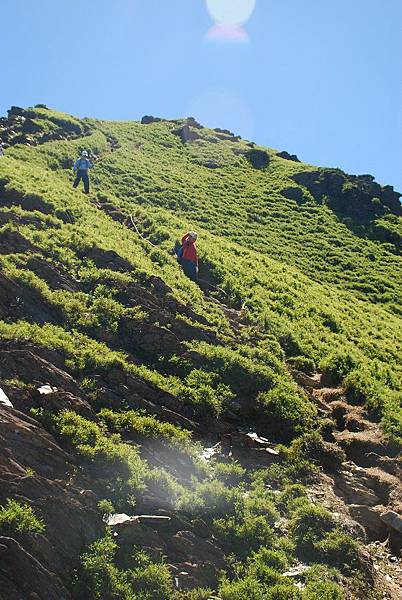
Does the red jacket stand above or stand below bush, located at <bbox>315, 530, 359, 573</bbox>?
above

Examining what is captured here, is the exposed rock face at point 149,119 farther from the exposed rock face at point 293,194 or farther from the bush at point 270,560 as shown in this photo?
the bush at point 270,560

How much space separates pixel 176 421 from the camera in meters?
12.7

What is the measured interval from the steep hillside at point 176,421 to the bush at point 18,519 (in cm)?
3

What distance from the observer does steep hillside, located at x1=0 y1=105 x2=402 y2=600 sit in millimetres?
8906

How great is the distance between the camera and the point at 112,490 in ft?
32.2

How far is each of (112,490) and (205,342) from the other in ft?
23.2

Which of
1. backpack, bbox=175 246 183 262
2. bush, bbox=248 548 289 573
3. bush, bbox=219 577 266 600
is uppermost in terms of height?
backpack, bbox=175 246 183 262

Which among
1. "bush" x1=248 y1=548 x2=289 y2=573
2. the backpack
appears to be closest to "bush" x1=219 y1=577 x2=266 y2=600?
"bush" x1=248 y1=548 x2=289 y2=573

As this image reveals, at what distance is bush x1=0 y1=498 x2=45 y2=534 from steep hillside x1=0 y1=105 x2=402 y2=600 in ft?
0.10

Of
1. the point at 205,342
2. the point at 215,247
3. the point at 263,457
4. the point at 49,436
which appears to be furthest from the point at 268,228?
the point at 49,436

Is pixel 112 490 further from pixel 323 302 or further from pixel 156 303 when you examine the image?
pixel 323 302

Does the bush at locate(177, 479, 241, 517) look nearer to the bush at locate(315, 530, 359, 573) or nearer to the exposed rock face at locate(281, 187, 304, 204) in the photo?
the bush at locate(315, 530, 359, 573)

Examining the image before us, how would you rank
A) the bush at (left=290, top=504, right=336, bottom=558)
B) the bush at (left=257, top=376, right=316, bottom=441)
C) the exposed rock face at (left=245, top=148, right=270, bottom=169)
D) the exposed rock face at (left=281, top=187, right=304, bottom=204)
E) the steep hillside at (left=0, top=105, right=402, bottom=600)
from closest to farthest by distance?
the steep hillside at (left=0, top=105, right=402, bottom=600), the bush at (left=290, top=504, right=336, bottom=558), the bush at (left=257, top=376, right=316, bottom=441), the exposed rock face at (left=281, top=187, right=304, bottom=204), the exposed rock face at (left=245, top=148, right=270, bottom=169)

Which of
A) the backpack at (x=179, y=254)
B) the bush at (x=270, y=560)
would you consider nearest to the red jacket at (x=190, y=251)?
the backpack at (x=179, y=254)
